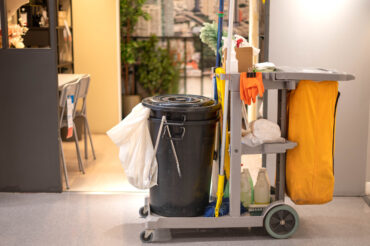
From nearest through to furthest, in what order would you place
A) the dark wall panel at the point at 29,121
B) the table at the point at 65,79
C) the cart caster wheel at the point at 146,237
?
the cart caster wheel at the point at 146,237 < the dark wall panel at the point at 29,121 < the table at the point at 65,79

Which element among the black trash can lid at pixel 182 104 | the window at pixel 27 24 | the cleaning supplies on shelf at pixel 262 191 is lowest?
the cleaning supplies on shelf at pixel 262 191

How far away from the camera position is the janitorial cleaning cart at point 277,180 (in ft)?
10.4

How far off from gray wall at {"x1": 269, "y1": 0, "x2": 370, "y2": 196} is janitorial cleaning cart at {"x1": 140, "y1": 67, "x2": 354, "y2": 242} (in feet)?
2.54

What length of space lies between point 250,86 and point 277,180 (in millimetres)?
732

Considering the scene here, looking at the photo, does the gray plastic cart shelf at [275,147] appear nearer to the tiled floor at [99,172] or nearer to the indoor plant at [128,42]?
the tiled floor at [99,172]

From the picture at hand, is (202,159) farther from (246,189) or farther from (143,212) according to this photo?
(143,212)

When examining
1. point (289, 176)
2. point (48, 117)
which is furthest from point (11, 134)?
point (289, 176)

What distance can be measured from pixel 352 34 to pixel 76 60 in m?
3.62

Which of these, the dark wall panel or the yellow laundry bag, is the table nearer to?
the dark wall panel

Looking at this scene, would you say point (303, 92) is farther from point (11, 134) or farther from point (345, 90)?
point (11, 134)

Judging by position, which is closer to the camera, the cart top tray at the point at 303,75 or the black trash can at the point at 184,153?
the cart top tray at the point at 303,75

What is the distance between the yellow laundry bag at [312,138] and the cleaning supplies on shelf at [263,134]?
11cm

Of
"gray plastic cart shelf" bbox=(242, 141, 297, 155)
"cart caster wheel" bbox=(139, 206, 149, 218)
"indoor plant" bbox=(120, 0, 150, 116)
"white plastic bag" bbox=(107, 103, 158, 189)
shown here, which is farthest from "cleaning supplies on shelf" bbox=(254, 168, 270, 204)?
"indoor plant" bbox=(120, 0, 150, 116)

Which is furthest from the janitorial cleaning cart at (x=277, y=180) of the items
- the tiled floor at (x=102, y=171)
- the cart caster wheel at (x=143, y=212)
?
the tiled floor at (x=102, y=171)
